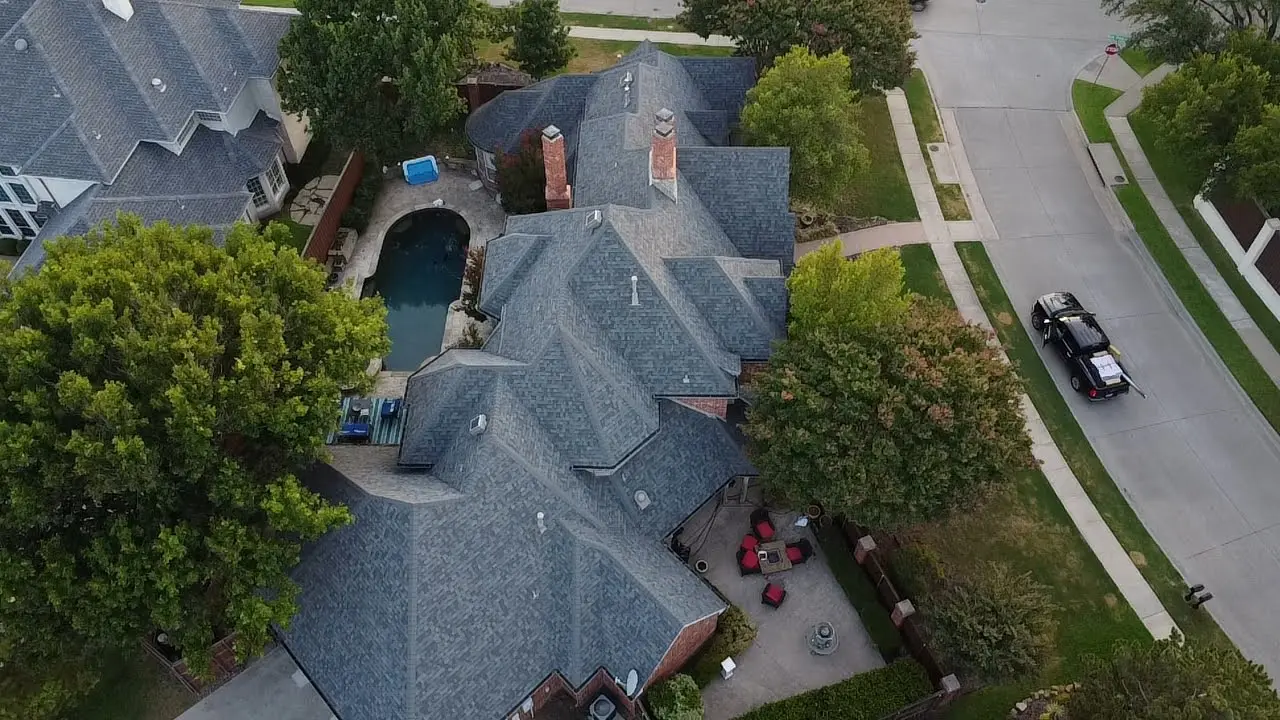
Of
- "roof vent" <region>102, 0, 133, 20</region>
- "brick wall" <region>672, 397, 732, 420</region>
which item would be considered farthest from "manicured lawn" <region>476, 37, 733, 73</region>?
"brick wall" <region>672, 397, 732, 420</region>

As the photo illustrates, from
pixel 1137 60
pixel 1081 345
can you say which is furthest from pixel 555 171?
pixel 1137 60

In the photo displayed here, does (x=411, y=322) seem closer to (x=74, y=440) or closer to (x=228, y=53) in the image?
(x=228, y=53)

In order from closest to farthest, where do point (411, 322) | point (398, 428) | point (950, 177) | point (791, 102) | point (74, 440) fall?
point (74, 440) < point (398, 428) < point (791, 102) < point (411, 322) < point (950, 177)

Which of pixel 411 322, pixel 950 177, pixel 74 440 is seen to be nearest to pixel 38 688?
pixel 74 440

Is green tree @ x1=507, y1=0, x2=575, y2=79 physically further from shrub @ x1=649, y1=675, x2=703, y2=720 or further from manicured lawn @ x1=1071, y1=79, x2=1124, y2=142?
shrub @ x1=649, y1=675, x2=703, y2=720

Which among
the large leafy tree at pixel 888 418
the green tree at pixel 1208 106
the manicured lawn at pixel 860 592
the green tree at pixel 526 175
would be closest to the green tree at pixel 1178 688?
the large leafy tree at pixel 888 418

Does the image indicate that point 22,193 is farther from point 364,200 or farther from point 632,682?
point 632,682
